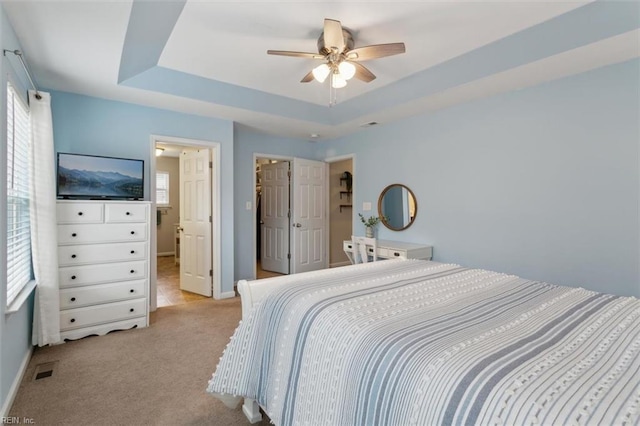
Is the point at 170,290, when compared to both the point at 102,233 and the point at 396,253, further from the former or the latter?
the point at 396,253

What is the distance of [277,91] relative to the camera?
141 inches

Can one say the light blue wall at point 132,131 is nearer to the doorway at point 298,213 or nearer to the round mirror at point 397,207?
the doorway at point 298,213

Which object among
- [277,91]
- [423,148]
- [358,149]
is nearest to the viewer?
[277,91]

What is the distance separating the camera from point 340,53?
2270mm

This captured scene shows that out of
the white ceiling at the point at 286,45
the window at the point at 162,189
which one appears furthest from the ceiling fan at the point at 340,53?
the window at the point at 162,189

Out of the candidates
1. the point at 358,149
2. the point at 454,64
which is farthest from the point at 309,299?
the point at 358,149

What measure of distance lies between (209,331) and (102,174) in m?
1.85

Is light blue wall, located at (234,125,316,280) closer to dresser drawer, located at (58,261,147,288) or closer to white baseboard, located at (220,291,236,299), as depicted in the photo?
white baseboard, located at (220,291,236,299)

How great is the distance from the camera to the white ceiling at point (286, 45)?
203 centimetres

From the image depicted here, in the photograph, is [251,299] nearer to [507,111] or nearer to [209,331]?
[209,331]

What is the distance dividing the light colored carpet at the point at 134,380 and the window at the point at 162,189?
4791 mm

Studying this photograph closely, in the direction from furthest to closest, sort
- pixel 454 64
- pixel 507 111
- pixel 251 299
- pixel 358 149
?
1. pixel 358 149
2. pixel 507 111
3. pixel 454 64
4. pixel 251 299

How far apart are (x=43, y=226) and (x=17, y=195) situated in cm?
41

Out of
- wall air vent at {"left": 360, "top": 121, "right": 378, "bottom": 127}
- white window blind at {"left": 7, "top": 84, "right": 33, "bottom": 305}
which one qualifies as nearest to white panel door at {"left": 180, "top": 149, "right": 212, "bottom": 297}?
white window blind at {"left": 7, "top": 84, "right": 33, "bottom": 305}
